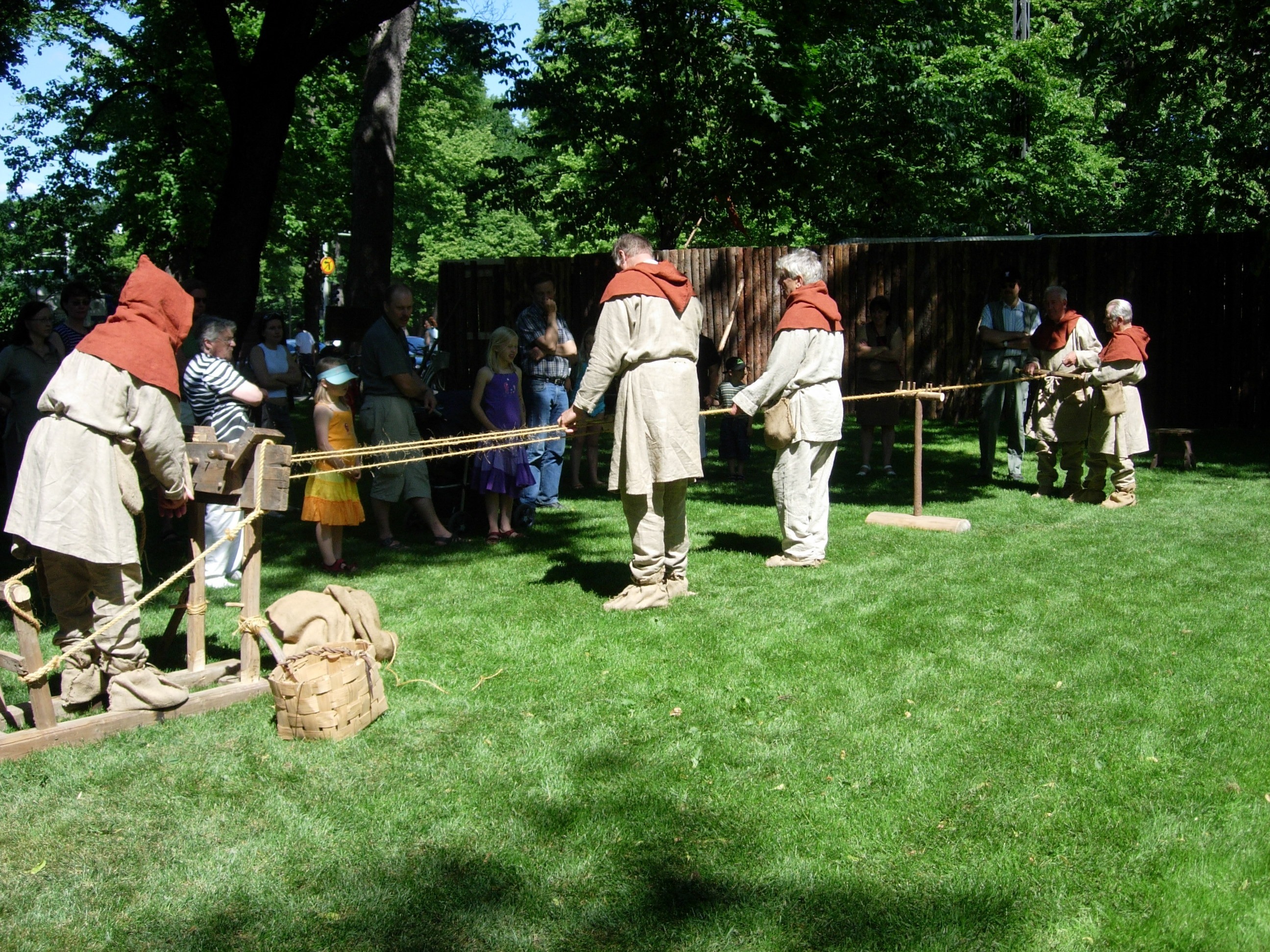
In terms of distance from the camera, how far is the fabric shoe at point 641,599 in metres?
6.76

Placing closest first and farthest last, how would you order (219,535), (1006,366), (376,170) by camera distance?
(219,535), (1006,366), (376,170)

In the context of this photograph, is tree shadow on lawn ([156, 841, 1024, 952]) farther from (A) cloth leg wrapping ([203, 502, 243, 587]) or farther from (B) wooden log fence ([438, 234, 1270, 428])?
(B) wooden log fence ([438, 234, 1270, 428])

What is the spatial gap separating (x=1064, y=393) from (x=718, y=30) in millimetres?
8007

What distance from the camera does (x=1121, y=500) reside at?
9.82m

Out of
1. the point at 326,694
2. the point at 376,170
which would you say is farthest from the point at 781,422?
the point at 376,170

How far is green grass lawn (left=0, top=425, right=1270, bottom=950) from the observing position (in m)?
3.49

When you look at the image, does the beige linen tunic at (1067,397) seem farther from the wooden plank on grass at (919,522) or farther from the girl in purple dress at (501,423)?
the girl in purple dress at (501,423)

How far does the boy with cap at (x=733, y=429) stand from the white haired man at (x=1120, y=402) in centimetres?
324

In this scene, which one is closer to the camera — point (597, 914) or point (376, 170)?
point (597, 914)

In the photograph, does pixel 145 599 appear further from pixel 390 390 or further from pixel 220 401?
pixel 390 390

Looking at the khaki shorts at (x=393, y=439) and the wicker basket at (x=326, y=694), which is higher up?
the khaki shorts at (x=393, y=439)

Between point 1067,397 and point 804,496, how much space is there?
3.45m

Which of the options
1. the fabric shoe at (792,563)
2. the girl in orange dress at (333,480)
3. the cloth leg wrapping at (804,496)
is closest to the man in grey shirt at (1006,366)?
the cloth leg wrapping at (804,496)

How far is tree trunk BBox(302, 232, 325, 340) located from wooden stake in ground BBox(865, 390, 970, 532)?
26.2 m
